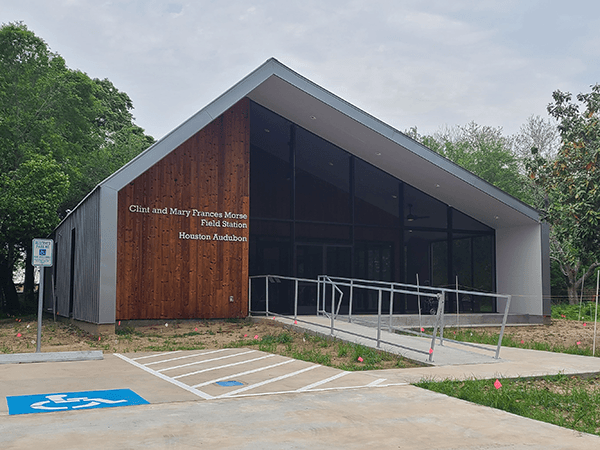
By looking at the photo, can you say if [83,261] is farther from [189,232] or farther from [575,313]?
[575,313]

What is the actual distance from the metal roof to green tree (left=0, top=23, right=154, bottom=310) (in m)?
9.34

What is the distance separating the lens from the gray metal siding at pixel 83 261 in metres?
12.4

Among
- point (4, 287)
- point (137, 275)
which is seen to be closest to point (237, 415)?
point (137, 275)

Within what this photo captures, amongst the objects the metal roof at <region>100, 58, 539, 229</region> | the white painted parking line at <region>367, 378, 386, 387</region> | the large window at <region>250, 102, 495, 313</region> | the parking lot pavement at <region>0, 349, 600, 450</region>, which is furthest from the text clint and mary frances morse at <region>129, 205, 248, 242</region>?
the white painted parking line at <region>367, 378, 386, 387</region>

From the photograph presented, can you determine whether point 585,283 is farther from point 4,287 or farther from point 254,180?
point 4,287

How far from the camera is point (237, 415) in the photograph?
16.9 feet

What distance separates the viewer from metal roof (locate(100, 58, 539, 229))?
12.9 meters

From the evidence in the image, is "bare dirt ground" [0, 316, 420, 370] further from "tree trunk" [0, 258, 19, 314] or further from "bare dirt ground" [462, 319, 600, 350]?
"tree trunk" [0, 258, 19, 314]

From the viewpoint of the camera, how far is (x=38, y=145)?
78.4ft

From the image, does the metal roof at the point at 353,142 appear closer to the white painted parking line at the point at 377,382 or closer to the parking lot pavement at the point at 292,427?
the white painted parking line at the point at 377,382

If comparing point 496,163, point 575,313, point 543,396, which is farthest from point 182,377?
point 496,163

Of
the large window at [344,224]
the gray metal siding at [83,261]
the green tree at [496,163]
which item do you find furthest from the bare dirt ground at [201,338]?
the green tree at [496,163]

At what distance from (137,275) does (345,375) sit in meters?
7.22

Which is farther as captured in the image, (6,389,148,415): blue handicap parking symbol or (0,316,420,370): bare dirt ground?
(0,316,420,370): bare dirt ground
